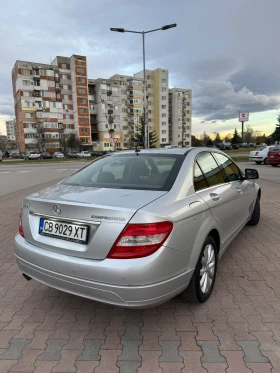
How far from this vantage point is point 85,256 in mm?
2244

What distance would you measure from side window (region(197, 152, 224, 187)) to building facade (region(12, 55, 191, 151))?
6272 cm

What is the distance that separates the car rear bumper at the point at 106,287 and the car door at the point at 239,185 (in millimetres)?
1719

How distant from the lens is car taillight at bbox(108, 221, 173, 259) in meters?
2.10

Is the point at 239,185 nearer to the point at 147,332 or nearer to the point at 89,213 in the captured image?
the point at 147,332

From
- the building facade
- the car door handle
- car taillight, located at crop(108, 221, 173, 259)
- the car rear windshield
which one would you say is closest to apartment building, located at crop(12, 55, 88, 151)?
the building facade

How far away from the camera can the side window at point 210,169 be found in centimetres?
318

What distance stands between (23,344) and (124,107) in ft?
297

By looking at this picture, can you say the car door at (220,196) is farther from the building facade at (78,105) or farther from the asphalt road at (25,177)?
the building facade at (78,105)

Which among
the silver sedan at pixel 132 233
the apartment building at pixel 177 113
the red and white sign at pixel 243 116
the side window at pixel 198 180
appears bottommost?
the silver sedan at pixel 132 233

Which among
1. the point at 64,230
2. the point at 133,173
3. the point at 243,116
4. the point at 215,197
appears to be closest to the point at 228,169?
the point at 215,197

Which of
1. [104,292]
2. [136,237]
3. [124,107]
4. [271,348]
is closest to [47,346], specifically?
[104,292]

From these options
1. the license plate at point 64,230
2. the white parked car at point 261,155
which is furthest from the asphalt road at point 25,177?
the white parked car at point 261,155

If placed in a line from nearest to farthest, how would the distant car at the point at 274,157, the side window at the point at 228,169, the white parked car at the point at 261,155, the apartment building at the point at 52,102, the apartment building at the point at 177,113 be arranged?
the side window at the point at 228,169 < the distant car at the point at 274,157 < the white parked car at the point at 261,155 < the apartment building at the point at 52,102 < the apartment building at the point at 177,113

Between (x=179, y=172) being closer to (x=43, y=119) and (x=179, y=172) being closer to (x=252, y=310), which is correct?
(x=252, y=310)
